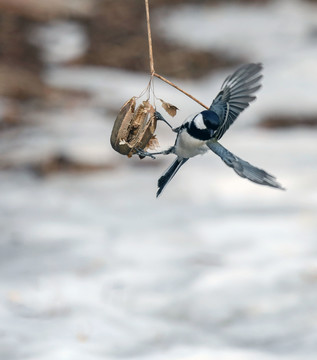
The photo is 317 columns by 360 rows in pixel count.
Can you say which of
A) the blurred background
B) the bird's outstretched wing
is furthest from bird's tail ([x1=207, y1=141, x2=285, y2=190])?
the blurred background

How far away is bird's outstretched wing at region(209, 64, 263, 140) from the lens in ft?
4.77

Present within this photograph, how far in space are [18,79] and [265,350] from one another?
212 inches

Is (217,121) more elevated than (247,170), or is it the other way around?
(217,121)

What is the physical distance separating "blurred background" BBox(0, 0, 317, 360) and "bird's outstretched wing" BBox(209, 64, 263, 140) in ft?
9.65

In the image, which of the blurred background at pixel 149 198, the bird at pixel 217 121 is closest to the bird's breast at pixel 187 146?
the bird at pixel 217 121

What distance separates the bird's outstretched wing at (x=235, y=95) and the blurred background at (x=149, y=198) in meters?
2.94

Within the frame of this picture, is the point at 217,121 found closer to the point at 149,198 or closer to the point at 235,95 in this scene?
the point at 235,95

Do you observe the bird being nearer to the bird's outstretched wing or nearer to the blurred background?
the bird's outstretched wing

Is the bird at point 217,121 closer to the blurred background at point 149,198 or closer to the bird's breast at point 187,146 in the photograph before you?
the bird's breast at point 187,146

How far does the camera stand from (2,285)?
211 inches

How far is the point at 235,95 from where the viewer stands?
5.14ft

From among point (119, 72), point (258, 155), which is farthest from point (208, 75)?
point (258, 155)

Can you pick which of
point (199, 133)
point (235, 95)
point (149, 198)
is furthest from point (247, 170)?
point (149, 198)

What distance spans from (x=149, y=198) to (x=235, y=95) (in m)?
5.68
